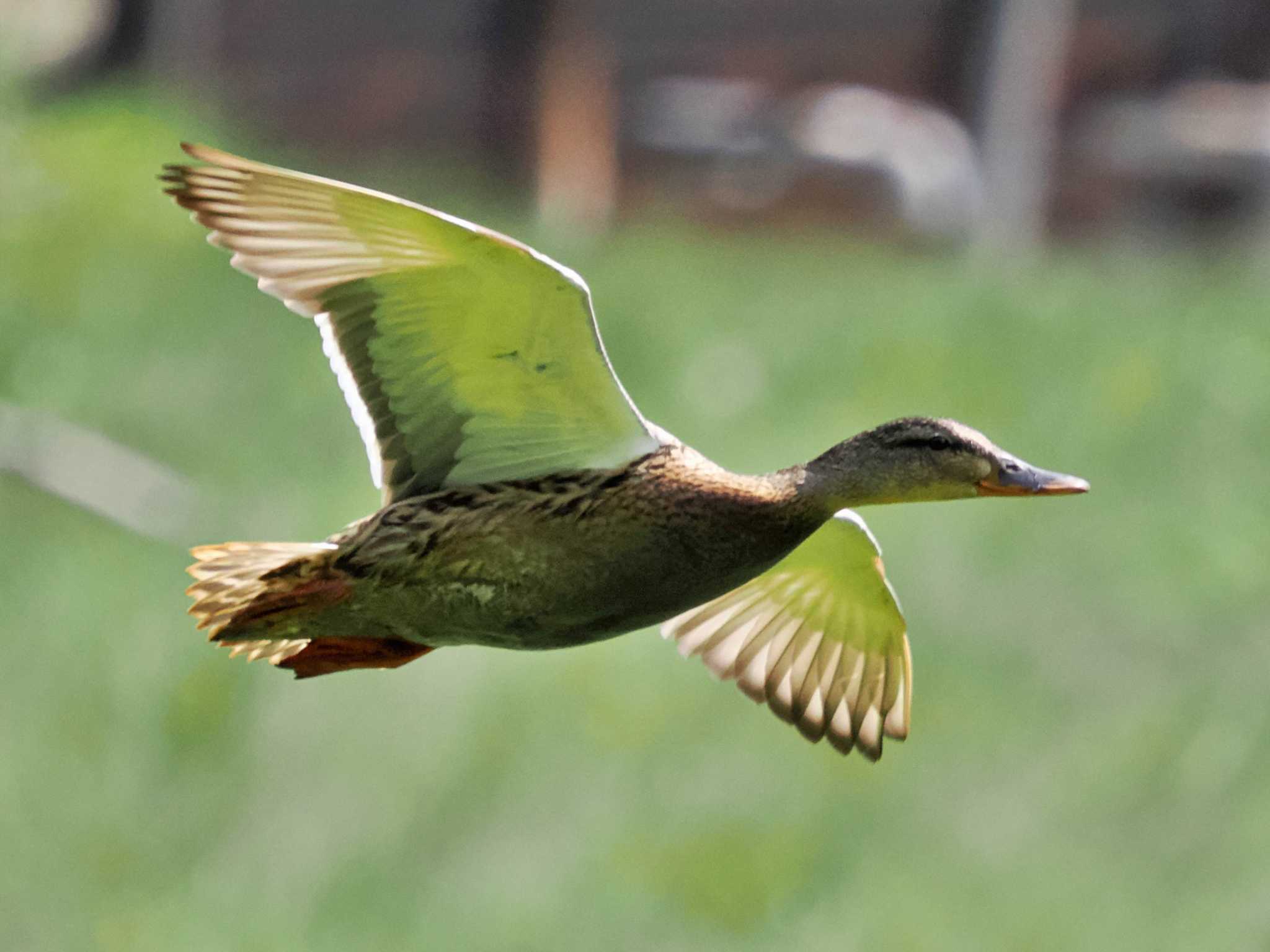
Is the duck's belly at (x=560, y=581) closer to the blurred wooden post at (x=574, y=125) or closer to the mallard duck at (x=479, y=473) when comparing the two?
the mallard duck at (x=479, y=473)

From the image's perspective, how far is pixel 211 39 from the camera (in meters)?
18.0

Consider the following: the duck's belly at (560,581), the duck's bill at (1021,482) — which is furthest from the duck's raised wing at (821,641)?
the duck's belly at (560,581)

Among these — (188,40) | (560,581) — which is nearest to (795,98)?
(188,40)

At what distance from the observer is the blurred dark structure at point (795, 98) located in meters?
17.5

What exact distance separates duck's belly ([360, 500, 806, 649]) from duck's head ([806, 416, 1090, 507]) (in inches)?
6.0

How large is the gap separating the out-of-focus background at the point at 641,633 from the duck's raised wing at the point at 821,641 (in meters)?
6.96

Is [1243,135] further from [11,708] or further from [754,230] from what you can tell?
[11,708]

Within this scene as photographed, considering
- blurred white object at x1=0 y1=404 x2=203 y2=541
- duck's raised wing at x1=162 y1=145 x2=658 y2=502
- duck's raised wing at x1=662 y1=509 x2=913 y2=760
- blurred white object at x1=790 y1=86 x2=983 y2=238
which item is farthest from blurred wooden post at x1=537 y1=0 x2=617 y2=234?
duck's raised wing at x1=162 y1=145 x2=658 y2=502

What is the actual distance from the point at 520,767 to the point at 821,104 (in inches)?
316

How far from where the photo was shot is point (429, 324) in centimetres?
457

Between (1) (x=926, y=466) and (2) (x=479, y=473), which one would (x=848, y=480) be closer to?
(1) (x=926, y=466)

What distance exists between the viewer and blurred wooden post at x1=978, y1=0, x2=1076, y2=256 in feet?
63.0

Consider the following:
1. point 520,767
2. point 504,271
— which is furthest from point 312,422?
point 504,271

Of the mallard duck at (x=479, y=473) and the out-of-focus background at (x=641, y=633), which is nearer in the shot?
the mallard duck at (x=479, y=473)
